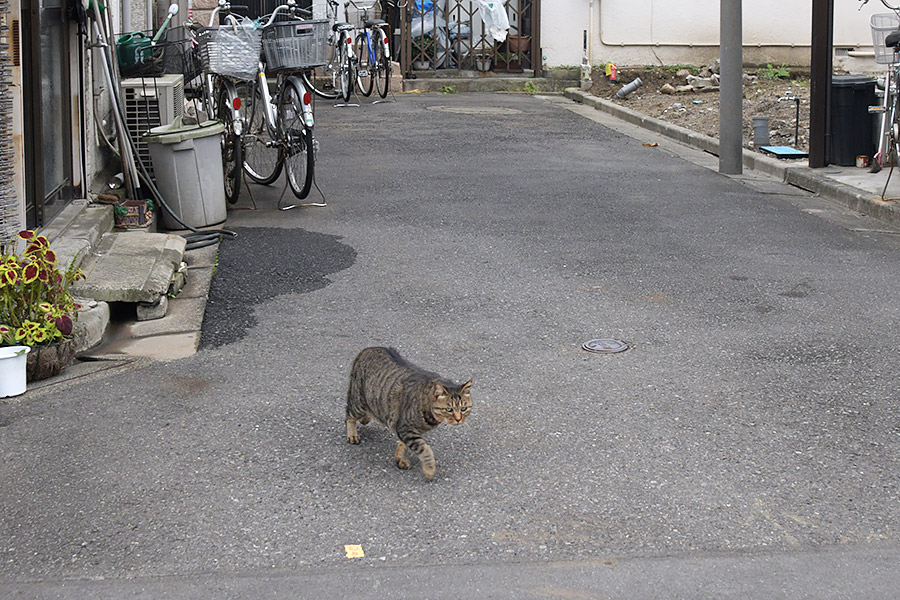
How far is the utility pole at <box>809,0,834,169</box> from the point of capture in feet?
38.1

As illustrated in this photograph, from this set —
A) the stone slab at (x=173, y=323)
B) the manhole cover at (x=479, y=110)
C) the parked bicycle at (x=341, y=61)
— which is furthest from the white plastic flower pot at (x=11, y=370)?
the parked bicycle at (x=341, y=61)

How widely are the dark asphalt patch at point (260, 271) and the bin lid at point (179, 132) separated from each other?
0.85 meters

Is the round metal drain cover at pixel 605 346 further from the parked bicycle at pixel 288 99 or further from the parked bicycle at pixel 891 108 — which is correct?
the parked bicycle at pixel 891 108

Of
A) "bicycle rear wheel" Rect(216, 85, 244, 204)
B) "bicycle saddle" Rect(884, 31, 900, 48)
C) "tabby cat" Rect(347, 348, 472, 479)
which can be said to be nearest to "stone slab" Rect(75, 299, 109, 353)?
"tabby cat" Rect(347, 348, 472, 479)

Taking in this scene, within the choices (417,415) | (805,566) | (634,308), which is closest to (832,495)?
(805,566)

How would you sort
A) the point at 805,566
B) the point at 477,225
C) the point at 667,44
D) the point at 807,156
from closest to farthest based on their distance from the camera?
1. the point at 805,566
2. the point at 477,225
3. the point at 807,156
4. the point at 667,44

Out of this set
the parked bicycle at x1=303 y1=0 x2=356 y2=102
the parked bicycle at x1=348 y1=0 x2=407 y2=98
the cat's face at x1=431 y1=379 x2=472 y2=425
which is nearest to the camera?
the cat's face at x1=431 y1=379 x2=472 y2=425

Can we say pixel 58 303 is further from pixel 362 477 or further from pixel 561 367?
pixel 561 367

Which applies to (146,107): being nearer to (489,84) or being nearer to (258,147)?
(258,147)

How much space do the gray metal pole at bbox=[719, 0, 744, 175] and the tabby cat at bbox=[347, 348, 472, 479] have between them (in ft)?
27.9

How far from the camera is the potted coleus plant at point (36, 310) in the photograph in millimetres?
5504

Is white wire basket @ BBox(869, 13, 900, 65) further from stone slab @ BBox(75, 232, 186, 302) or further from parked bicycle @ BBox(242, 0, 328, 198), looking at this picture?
stone slab @ BBox(75, 232, 186, 302)

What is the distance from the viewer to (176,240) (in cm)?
796

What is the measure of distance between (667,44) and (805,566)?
64.9 feet
